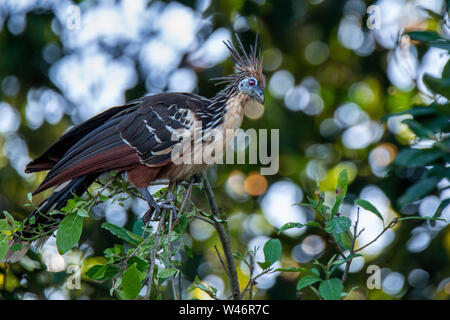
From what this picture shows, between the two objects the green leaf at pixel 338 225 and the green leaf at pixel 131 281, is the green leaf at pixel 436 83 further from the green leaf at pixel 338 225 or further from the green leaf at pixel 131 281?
the green leaf at pixel 131 281

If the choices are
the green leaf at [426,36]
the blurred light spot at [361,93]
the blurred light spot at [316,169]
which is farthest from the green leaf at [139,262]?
the blurred light spot at [361,93]

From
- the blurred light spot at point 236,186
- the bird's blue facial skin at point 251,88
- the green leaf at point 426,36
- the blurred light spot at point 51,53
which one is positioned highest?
the green leaf at point 426,36

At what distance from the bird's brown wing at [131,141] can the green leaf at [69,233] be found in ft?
1.92

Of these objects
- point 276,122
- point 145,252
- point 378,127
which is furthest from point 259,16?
point 145,252

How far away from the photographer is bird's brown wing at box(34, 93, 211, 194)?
10.2 ft

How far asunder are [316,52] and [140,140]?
2686 mm

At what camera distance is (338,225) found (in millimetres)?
2283

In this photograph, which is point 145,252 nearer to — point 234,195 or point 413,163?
point 413,163

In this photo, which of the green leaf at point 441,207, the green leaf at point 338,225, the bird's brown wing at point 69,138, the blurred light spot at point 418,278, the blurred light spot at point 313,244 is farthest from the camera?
the blurred light spot at point 313,244

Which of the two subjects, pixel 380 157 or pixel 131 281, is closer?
pixel 131 281

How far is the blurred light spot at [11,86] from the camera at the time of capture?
4992mm

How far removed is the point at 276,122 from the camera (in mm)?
4906

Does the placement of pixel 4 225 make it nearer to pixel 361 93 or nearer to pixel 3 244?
pixel 3 244

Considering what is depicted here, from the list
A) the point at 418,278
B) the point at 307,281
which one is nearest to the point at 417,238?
the point at 418,278
